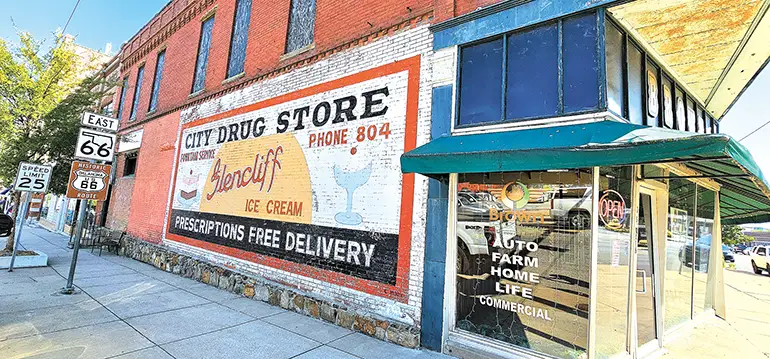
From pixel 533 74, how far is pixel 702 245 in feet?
20.1

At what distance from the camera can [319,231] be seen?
670cm

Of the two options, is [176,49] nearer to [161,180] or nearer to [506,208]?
[161,180]

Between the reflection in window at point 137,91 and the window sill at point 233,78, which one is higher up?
the reflection in window at point 137,91

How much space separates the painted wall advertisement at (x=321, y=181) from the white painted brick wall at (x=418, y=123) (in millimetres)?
148

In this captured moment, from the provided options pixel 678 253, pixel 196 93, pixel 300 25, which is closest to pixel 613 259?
pixel 678 253

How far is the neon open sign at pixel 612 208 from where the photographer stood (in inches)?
171

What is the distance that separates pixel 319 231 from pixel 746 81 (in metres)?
8.55

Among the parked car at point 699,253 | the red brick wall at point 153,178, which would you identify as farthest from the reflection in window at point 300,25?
the parked car at point 699,253

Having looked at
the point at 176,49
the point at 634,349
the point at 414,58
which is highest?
the point at 176,49

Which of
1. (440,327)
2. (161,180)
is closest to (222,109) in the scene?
(161,180)

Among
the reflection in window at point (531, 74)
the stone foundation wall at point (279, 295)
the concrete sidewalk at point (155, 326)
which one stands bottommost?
the concrete sidewalk at point (155, 326)

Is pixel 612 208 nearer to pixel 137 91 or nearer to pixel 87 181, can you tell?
pixel 87 181

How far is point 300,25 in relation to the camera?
8.48 metres

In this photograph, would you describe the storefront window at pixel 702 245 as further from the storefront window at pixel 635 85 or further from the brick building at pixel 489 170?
the storefront window at pixel 635 85
